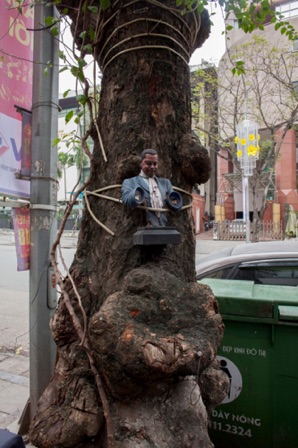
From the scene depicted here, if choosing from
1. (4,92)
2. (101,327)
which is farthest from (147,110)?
(4,92)

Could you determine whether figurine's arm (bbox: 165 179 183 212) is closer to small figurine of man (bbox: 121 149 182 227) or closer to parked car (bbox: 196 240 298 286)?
small figurine of man (bbox: 121 149 182 227)

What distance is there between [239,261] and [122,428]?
111 inches

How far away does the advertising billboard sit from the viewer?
2671 mm

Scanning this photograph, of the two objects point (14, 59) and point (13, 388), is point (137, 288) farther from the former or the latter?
point (13, 388)

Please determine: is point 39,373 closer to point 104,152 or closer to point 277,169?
point 104,152

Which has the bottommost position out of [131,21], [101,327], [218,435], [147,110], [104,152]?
[218,435]

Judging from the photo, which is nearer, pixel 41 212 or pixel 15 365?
pixel 41 212

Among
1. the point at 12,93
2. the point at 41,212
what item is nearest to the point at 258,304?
the point at 41,212

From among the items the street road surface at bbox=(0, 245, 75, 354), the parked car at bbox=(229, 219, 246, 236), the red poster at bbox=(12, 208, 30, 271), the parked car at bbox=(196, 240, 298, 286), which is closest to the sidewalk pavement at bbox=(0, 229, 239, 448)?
the street road surface at bbox=(0, 245, 75, 354)

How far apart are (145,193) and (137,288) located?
0.40 m

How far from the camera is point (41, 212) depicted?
261 centimetres

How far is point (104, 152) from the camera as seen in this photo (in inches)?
66.3

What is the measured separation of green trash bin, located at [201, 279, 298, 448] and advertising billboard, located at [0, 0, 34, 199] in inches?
70.7

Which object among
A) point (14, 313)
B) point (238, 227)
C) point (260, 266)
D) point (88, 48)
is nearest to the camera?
point (88, 48)
